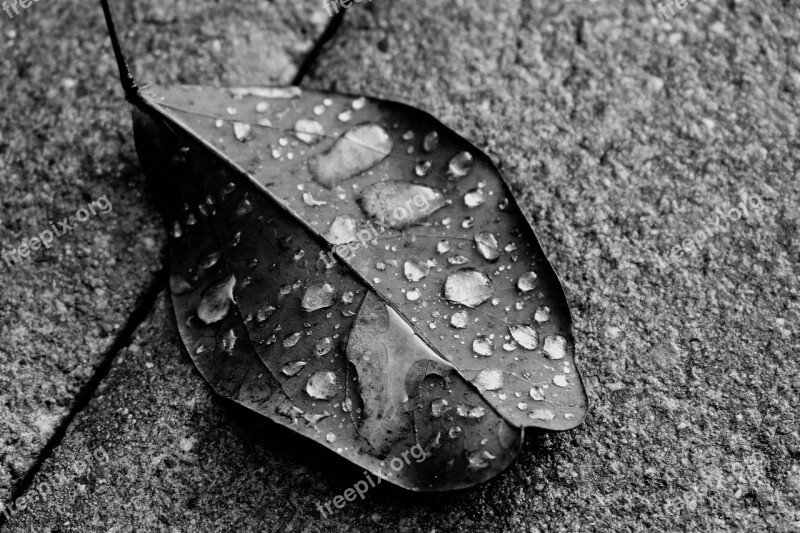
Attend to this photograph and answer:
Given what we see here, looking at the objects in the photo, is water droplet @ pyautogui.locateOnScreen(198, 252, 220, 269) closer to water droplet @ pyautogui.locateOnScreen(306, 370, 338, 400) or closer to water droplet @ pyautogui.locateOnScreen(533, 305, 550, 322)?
water droplet @ pyautogui.locateOnScreen(306, 370, 338, 400)

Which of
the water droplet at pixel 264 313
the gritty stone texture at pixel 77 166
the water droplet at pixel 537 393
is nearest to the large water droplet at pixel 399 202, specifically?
the water droplet at pixel 264 313

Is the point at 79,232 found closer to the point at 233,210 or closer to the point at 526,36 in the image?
the point at 233,210

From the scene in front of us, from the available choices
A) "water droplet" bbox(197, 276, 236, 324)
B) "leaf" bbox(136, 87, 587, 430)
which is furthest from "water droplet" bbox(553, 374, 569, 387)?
"water droplet" bbox(197, 276, 236, 324)

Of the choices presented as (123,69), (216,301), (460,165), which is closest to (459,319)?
(460,165)

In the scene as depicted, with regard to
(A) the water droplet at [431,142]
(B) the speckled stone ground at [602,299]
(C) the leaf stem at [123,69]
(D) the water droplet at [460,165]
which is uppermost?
(C) the leaf stem at [123,69]

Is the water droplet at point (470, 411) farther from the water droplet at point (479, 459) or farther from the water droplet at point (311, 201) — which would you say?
the water droplet at point (311, 201)

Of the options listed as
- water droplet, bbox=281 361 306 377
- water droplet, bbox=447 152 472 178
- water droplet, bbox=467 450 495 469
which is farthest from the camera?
water droplet, bbox=447 152 472 178

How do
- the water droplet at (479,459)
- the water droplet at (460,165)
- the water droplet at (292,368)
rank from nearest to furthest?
1. the water droplet at (479,459)
2. the water droplet at (292,368)
3. the water droplet at (460,165)

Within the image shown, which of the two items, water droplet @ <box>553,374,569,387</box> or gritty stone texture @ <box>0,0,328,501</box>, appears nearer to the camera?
water droplet @ <box>553,374,569,387</box>

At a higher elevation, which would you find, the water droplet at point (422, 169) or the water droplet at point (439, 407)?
the water droplet at point (422, 169)
